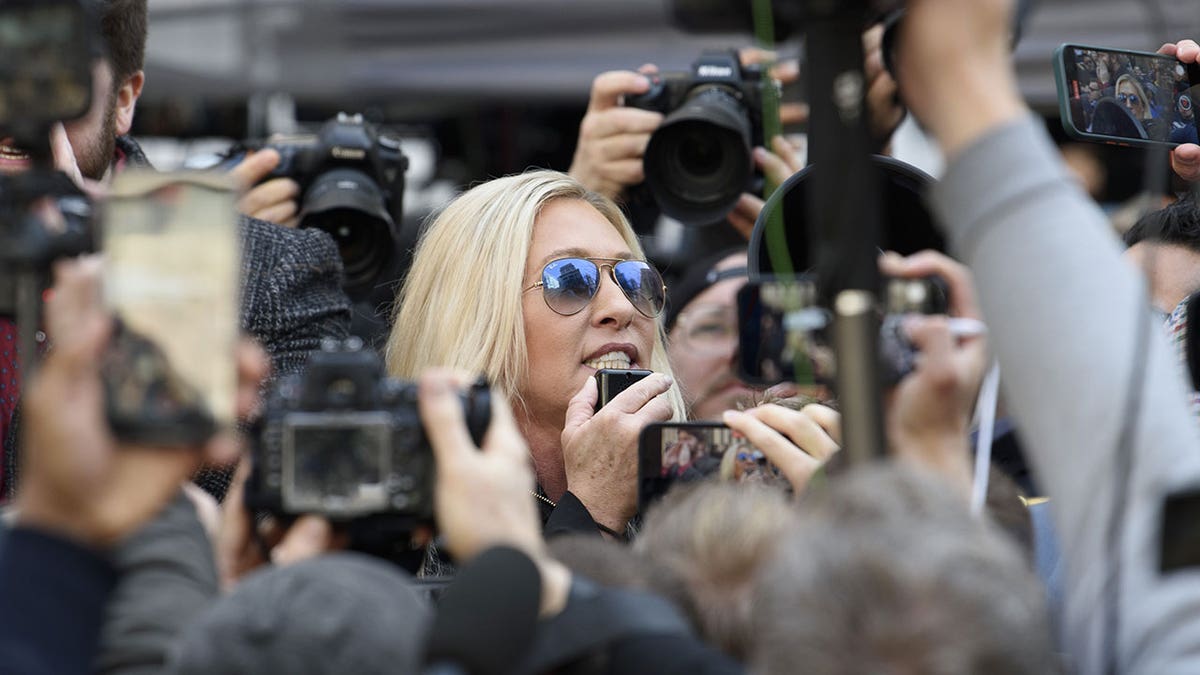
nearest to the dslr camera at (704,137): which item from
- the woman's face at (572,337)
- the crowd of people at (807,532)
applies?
the woman's face at (572,337)

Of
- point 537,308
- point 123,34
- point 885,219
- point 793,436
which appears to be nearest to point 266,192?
point 123,34

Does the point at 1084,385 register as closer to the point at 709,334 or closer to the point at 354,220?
the point at 354,220

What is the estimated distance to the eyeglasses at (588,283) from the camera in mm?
3244

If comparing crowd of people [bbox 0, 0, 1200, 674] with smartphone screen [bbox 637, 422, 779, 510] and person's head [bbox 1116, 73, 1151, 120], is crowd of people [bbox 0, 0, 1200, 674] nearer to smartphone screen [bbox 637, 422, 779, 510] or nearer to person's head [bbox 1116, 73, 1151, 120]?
smartphone screen [bbox 637, 422, 779, 510]

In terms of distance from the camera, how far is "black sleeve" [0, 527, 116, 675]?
1531 mm

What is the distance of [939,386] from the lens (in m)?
1.73

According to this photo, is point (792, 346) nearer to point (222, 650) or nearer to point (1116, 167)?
point (222, 650)

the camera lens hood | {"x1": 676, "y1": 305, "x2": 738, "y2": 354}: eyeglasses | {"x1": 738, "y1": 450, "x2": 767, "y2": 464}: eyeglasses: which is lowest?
{"x1": 676, "y1": 305, "x2": 738, "y2": 354}: eyeglasses

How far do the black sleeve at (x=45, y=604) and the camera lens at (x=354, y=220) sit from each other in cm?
195

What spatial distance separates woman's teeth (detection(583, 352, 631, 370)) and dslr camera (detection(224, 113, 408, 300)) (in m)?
0.63

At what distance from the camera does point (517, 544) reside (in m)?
1.63

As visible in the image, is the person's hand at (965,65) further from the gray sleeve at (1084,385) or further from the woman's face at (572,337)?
the woman's face at (572,337)

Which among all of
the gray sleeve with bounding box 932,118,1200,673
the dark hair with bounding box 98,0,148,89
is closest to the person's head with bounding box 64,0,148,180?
the dark hair with bounding box 98,0,148,89

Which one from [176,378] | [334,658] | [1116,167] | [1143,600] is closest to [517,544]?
[334,658]
